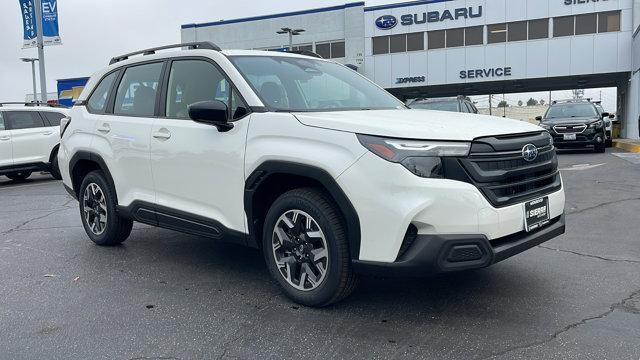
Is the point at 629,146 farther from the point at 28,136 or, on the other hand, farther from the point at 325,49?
the point at 325,49

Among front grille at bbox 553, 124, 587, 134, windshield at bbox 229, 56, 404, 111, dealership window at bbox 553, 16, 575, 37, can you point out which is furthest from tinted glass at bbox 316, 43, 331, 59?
windshield at bbox 229, 56, 404, 111

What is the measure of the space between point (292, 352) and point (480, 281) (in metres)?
1.78

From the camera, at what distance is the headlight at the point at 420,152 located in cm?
324

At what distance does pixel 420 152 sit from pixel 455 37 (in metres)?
33.9

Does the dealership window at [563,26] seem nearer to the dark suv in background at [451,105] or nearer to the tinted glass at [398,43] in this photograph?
the tinted glass at [398,43]

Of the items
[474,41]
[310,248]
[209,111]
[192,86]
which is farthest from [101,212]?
[474,41]

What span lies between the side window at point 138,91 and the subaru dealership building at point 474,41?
2848 cm

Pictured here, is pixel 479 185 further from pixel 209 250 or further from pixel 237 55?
pixel 209 250

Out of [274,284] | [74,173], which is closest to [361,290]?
[274,284]

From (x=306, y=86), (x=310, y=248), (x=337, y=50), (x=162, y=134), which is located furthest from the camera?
(x=337, y=50)

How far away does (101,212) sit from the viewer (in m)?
5.72

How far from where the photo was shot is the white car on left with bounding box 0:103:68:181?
41.6ft

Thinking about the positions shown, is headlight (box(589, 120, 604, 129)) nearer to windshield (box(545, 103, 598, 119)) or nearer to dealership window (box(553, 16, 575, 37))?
windshield (box(545, 103, 598, 119))

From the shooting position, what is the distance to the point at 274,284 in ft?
14.5
